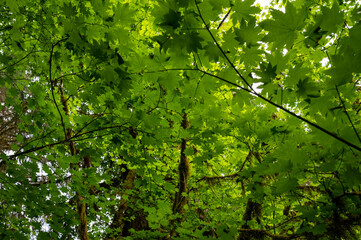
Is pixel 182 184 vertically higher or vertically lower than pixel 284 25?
higher

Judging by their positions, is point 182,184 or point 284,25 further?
point 182,184

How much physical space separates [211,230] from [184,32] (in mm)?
2694

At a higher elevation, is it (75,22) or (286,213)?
(75,22)

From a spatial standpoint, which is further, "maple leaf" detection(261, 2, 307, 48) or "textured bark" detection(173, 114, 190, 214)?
"textured bark" detection(173, 114, 190, 214)

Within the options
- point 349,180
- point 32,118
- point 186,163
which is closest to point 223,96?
point 186,163

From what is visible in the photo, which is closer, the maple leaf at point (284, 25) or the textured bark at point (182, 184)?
the maple leaf at point (284, 25)

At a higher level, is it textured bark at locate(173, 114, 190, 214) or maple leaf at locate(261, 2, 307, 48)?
textured bark at locate(173, 114, 190, 214)

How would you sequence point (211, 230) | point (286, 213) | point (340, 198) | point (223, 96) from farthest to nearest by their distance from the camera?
point (223, 96) < point (286, 213) < point (211, 230) < point (340, 198)

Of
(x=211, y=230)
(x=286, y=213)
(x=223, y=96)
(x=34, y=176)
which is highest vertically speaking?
(x=223, y=96)

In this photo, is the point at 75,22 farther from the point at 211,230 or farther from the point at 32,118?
the point at 211,230

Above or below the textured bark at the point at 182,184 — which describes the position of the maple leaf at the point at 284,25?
below

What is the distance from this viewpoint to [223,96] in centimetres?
572

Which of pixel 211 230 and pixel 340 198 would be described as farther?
pixel 211 230

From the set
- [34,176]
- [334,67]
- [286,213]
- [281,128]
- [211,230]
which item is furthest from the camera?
[286,213]
